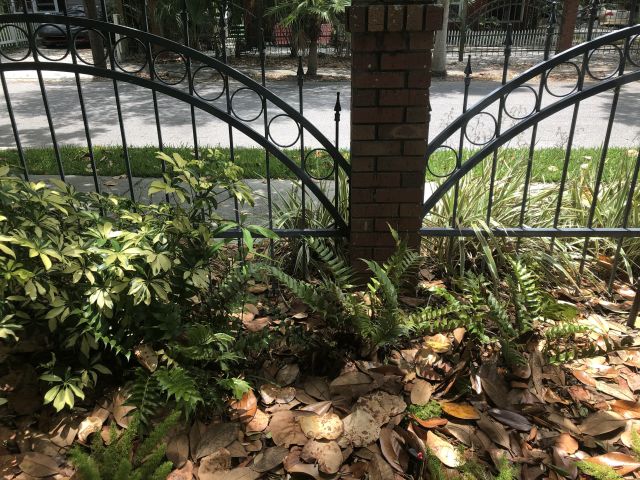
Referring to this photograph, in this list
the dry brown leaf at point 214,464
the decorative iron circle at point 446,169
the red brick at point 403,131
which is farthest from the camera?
the decorative iron circle at point 446,169

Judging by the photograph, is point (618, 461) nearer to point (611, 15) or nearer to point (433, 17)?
point (433, 17)

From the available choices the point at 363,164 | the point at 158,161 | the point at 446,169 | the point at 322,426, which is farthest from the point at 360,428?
the point at 158,161

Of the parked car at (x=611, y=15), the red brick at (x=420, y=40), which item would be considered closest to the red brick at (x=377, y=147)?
the red brick at (x=420, y=40)

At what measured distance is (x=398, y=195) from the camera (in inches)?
109

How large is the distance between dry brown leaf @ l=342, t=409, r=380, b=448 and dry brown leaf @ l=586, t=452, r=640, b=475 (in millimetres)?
768

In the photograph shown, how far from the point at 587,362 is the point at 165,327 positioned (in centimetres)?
193

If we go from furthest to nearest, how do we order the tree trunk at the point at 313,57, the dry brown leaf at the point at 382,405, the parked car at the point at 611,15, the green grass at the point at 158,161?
1. the tree trunk at the point at 313,57
2. the parked car at the point at 611,15
3. the green grass at the point at 158,161
4. the dry brown leaf at the point at 382,405

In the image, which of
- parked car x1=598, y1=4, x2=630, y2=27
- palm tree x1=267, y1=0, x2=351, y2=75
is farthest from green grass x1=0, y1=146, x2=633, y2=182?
palm tree x1=267, y1=0, x2=351, y2=75

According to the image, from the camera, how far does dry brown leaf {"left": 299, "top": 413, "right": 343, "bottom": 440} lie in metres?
2.01

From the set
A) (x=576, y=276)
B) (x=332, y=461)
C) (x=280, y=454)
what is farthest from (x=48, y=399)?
(x=576, y=276)

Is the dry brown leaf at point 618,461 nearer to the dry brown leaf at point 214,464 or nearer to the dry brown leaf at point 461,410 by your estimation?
the dry brown leaf at point 461,410

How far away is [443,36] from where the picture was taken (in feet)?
43.8

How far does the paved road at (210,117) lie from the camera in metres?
7.10

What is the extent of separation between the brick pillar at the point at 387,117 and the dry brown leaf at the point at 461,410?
864mm
